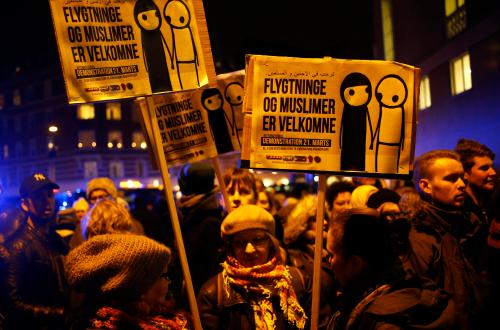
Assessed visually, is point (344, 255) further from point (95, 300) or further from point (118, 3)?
point (118, 3)

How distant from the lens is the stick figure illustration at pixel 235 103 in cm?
436

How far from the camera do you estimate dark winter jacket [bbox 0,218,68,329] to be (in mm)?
4309

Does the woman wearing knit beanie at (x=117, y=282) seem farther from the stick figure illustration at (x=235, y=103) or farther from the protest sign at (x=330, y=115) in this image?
the stick figure illustration at (x=235, y=103)

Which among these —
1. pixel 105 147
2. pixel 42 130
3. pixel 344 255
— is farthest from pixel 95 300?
pixel 42 130

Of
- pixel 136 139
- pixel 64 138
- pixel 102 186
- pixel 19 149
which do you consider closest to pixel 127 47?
pixel 102 186

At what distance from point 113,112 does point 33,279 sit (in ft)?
171

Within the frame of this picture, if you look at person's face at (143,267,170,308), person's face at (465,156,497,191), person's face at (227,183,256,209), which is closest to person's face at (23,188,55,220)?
person's face at (227,183,256,209)

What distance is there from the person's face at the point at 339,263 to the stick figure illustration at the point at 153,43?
157 cm

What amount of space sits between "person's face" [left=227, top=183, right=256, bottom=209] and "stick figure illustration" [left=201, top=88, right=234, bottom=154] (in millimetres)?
837

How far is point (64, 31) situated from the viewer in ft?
10.7

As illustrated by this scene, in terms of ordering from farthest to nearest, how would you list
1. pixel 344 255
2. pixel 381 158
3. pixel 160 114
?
pixel 160 114, pixel 381 158, pixel 344 255

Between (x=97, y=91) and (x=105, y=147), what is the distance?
52.0m

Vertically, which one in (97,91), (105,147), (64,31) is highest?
(64,31)

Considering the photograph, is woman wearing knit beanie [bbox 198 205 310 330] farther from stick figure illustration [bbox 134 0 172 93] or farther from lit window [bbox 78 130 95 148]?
lit window [bbox 78 130 95 148]
